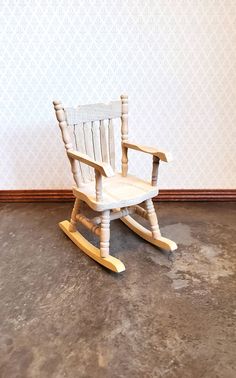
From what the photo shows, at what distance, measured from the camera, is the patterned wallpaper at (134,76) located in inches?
81.4

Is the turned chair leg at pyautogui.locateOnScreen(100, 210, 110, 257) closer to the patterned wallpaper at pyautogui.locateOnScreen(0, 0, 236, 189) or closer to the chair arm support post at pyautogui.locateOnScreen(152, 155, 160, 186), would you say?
the chair arm support post at pyautogui.locateOnScreen(152, 155, 160, 186)

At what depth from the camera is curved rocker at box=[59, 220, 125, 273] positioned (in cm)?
166

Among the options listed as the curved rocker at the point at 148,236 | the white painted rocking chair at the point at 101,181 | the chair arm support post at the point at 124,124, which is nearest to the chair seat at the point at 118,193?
the white painted rocking chair at the point at 101,181

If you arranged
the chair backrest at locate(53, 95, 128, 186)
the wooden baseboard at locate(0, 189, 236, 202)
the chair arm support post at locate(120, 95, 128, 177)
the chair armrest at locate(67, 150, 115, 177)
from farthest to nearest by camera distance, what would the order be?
the wooden baseboard at locate(0, 189, 236, 202), the chair arm support post at locate(120, 95, 128, 177), the chair backrest at locate(53, 95, 128, 186), the chair armrest at locate(67, 150, 115, 177)

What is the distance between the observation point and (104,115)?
183 centimetres

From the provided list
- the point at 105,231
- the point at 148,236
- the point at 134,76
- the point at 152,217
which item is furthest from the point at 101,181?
the point at 134,76

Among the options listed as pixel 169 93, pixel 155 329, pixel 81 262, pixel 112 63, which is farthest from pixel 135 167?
pixel 155 329

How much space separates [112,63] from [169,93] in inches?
17.2

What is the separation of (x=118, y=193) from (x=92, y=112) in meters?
0.47

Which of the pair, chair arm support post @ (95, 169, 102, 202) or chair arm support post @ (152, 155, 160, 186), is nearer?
chair arm support post @ (95, 169, 102, 202)

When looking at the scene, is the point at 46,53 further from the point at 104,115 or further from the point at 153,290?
the point at 153,290

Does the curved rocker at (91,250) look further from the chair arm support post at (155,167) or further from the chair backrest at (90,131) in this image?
the chair arm support post at (155,167)

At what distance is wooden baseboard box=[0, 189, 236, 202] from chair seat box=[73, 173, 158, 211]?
2.10 feet

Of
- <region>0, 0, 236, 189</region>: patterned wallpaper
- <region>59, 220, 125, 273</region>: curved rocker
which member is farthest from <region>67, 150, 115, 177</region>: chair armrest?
<region>0, 0, 236, 189</region>: patterned wallpaper
